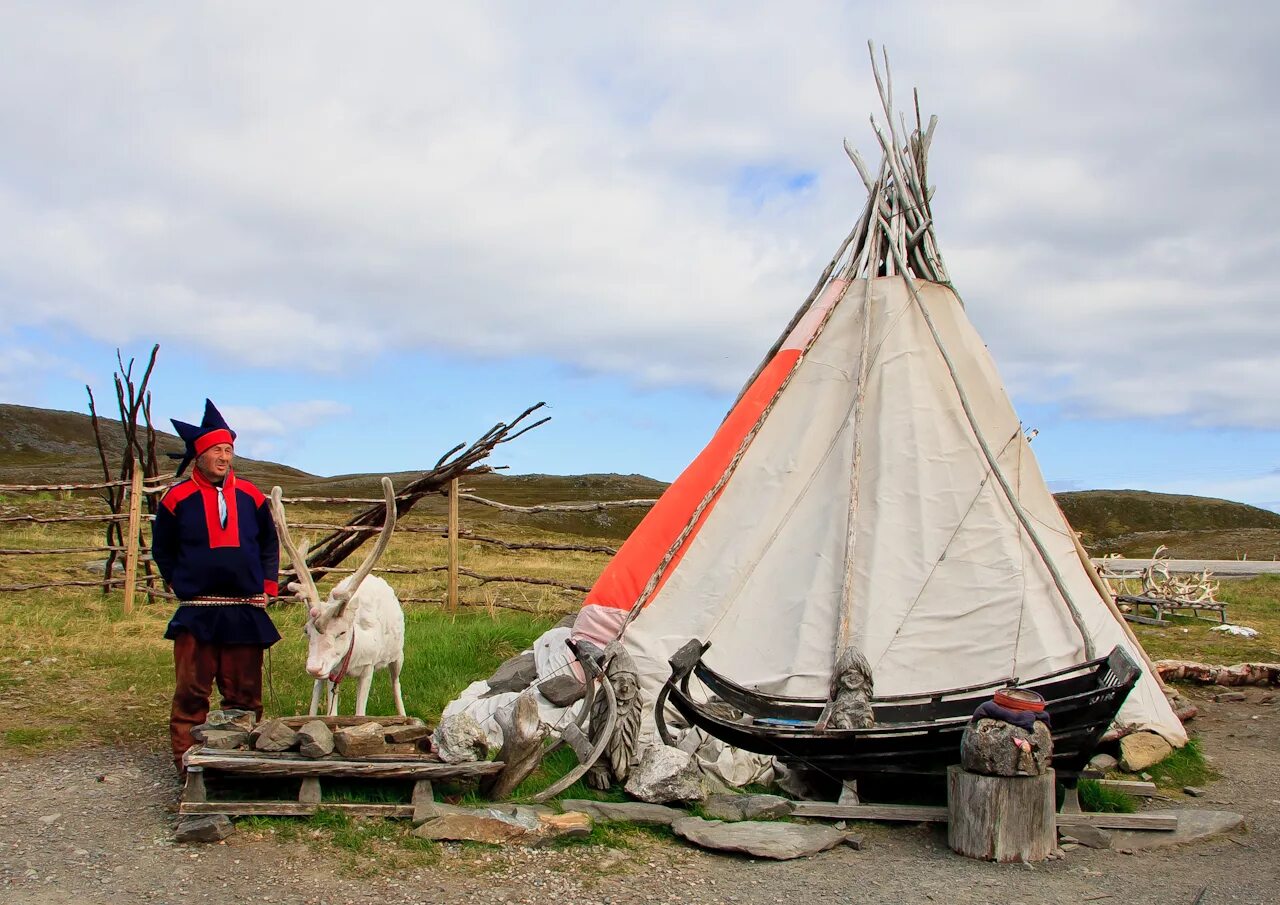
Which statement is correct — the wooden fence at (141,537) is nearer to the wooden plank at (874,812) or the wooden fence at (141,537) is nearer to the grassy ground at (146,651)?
the grassy ground at (146,651)

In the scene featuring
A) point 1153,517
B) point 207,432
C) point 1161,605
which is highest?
point 1153,517

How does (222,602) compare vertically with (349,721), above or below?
above

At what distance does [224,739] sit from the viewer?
4797mm

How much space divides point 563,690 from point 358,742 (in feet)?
5.90

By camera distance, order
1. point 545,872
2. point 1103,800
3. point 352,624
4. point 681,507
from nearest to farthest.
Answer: point 545,872, point 1103,800, point 352,624, point 681,507

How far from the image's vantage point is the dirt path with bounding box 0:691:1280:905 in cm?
401

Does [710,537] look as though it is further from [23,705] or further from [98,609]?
[98,609]

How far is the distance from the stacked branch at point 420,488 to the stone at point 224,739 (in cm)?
501

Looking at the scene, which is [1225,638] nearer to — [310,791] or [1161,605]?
[1161,605]

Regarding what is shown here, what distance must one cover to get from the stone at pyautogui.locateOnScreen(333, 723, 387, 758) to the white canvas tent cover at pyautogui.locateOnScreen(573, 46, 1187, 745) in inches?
73.2

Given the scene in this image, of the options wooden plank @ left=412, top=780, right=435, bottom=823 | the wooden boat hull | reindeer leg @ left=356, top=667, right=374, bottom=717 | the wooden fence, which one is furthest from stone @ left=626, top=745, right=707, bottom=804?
the wooden fence

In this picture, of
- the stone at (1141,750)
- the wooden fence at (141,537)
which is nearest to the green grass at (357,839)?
the stone at (1141,750)

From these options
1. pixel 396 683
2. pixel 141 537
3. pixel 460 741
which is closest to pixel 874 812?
pixel 460 741

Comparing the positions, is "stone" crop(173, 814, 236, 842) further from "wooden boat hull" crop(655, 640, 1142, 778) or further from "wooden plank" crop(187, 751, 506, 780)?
"wooden boat hull" crop(655, 640, 1142, 778)
